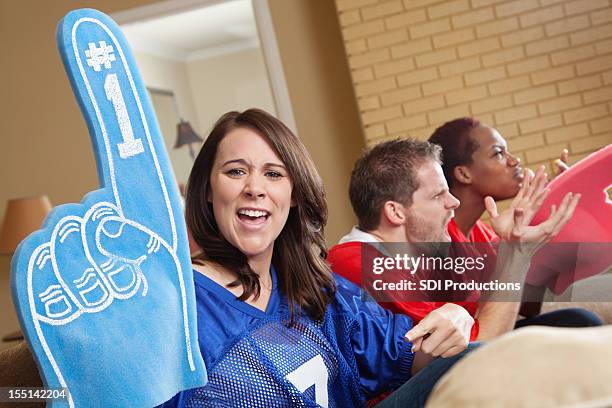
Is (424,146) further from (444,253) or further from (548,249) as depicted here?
(548,249)

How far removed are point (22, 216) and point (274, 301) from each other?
4211mm

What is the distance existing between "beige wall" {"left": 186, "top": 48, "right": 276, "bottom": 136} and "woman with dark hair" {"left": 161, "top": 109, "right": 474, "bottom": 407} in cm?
497

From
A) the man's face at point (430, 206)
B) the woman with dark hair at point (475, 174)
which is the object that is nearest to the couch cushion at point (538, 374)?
the man's face at point (430, 206)

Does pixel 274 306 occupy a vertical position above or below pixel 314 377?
above

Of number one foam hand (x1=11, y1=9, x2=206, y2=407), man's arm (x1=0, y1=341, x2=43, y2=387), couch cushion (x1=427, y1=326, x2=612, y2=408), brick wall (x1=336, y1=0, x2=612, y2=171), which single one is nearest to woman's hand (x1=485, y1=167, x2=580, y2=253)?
number one foam hand (x1=11, y1=9, x2=206, y2=407)

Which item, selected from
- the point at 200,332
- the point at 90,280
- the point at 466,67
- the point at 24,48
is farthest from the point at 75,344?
the point at 24,48

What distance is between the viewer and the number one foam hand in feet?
4.31

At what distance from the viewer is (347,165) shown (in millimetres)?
5316

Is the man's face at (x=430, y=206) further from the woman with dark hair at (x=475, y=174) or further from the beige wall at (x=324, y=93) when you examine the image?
the beige wall at (x=324, y=93)

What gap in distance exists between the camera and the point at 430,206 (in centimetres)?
235

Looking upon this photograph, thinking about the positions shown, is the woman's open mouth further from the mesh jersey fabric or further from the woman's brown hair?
the mesh jersey fabric

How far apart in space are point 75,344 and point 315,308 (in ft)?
1.89

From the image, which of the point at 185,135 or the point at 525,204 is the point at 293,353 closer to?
the point at 525,204

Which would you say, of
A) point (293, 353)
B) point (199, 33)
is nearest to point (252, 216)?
point (293, 353)
